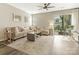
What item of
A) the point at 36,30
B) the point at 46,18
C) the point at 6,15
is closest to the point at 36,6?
the point at 46,18

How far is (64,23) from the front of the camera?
2.63m

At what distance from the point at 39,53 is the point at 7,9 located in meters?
1.46

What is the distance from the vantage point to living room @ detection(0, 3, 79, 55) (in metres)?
2.51

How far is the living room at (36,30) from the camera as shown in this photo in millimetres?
2506

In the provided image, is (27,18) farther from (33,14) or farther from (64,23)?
(64,23)

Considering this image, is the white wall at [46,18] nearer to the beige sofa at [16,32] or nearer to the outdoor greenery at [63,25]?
the outdoor greenery at [63,25]

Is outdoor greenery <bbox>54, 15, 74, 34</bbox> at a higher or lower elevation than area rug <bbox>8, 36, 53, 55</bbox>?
higher

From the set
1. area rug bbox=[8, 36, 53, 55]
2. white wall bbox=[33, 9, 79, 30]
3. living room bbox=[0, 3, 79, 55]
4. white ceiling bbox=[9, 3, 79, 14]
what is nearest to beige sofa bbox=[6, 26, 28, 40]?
living room bbox=[0, 3, 79, 55]

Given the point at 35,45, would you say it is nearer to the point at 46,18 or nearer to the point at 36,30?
the point at 36,30

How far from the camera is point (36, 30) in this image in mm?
2686

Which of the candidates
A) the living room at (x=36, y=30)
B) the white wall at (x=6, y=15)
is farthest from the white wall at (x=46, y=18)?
the white wall at (x=6, y=15)

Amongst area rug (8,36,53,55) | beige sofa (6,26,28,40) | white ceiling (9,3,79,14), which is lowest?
area rug (8,36,53,55)

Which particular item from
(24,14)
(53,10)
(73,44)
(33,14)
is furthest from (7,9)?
(73,44)

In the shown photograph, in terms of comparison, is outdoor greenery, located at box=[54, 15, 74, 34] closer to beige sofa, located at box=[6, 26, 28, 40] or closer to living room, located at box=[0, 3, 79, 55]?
living room, located at box=[0, 3, 79, 55]
